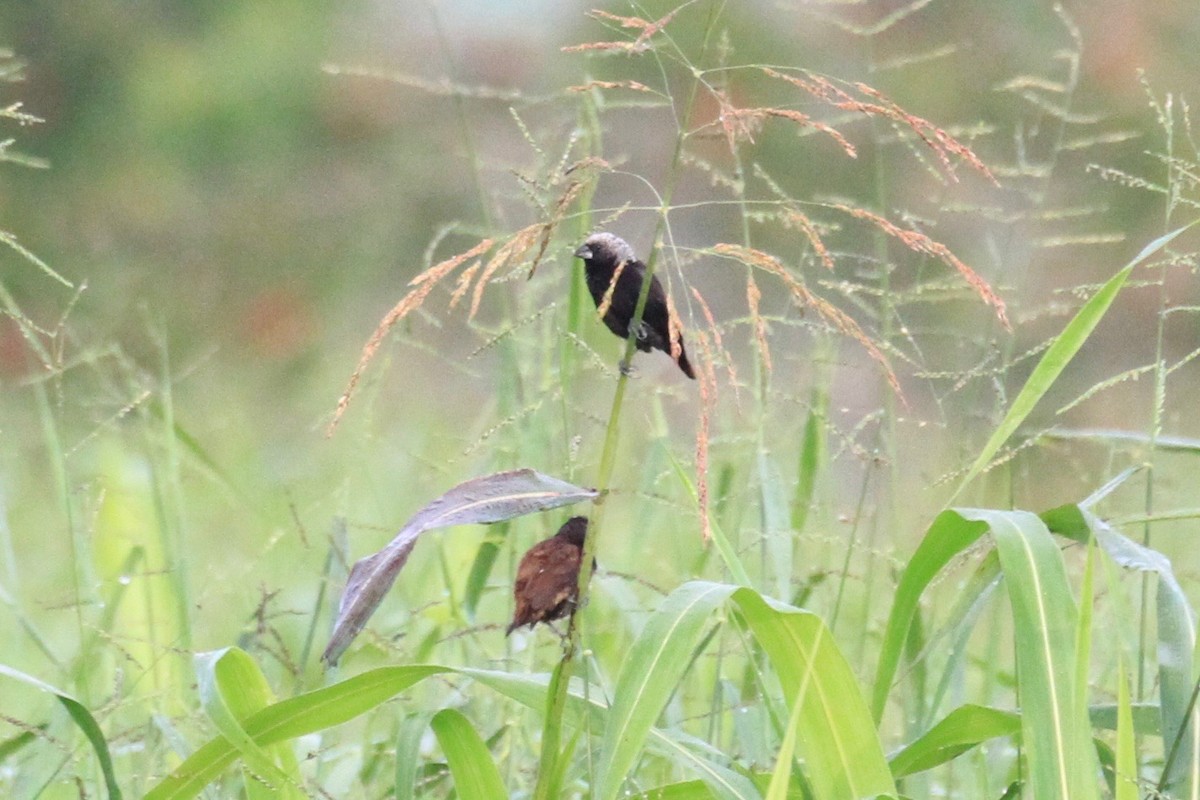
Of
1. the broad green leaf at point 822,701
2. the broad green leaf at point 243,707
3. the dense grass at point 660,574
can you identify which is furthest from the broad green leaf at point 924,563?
the broad green leaf at point 243,707

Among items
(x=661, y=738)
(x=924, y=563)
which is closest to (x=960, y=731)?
(x=924, y=563)

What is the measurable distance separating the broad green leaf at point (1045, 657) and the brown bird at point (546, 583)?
0.33 meters

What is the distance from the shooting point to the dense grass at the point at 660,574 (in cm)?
116

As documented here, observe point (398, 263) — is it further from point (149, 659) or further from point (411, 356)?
point (149, 659)

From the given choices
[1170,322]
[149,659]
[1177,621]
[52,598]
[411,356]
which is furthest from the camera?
[1170,322]

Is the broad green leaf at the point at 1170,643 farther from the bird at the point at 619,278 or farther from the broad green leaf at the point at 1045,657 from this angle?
the bird at the point at 619,278

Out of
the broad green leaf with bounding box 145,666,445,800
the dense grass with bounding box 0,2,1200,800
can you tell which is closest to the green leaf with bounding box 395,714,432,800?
the dense grass with bounding box 0,2,1200,800

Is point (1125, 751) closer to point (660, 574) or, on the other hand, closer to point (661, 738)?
point (661, 738)

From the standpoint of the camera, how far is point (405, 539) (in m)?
1.06

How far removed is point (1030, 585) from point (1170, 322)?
5774 millimetres

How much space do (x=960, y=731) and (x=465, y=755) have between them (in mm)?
443

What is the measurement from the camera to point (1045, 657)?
1173 millimetres

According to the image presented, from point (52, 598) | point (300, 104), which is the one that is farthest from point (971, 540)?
point (300, 104)

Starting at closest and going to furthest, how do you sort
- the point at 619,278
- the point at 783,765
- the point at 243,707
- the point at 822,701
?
the point at 783,765 < the point at 822,701 < the point at 243,707 < the point at 619,278
